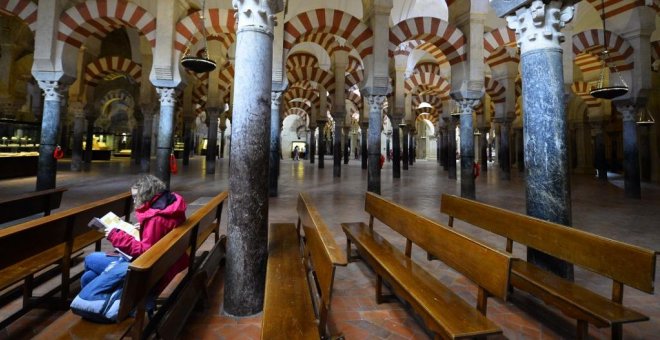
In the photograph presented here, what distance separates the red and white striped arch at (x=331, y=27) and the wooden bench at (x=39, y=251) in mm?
5814

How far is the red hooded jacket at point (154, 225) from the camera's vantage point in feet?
5.27

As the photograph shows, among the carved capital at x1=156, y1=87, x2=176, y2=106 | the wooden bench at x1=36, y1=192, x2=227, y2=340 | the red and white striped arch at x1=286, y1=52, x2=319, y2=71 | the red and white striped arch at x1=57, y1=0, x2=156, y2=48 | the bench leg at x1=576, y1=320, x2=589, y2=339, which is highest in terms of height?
the red and white striped arch at x1=286, y1=52, x2=319, y2=71

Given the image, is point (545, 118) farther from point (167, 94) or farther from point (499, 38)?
point (499, 38)

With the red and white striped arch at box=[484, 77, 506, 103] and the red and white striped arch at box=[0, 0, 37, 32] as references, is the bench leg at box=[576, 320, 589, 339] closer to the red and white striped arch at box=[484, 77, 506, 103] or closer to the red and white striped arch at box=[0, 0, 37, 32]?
the red and white striped arch at box=[0, 0, 37, 32]

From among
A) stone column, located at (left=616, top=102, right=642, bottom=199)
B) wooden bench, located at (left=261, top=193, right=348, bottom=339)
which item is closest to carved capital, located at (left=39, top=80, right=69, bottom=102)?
wooden bench, located at (left=261, top=193, right=348, bottom=339)

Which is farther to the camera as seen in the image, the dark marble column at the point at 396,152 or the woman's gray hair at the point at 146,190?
the dark marble column at the point at 396,152

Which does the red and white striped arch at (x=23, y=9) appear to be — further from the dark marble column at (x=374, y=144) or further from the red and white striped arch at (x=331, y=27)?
the dark marble column at (x=374, y=144)

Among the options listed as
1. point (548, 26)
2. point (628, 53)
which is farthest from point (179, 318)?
point (628, 53)

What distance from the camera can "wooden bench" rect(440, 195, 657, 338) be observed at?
141 cm

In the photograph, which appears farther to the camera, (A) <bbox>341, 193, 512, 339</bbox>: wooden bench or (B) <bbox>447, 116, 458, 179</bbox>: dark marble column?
(B) <bbox>447, 116, 458, 179</bbox>: dark marble column

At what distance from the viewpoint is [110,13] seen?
6684 millimetres

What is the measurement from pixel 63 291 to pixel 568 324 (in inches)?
122

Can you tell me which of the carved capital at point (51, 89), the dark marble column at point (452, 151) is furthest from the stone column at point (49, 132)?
the dark marble column at point (452, 151)

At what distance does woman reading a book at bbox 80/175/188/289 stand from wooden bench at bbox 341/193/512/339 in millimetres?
1294
